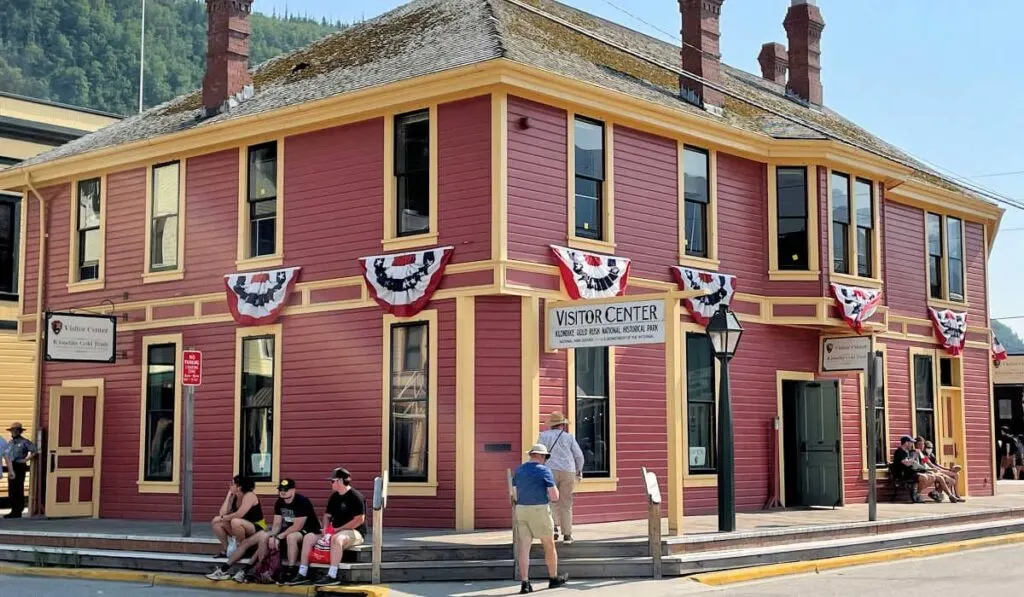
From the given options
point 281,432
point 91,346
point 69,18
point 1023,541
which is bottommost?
point 1023,541

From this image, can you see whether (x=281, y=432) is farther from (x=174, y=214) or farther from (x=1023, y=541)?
(x=1023, y=541)

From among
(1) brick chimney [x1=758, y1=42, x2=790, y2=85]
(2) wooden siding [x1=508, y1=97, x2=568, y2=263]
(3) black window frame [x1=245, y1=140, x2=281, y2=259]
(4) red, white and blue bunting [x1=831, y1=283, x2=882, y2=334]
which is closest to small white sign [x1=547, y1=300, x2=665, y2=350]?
(2) wooden siding [x1=508, y1=97, x2=568, y2=263]

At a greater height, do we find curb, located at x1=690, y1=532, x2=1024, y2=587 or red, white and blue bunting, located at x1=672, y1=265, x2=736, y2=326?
red, white and blue bunting, located at x1=672, y1=265, x2=736, y2=326

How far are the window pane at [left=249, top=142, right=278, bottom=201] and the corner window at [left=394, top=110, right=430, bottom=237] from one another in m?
2.74

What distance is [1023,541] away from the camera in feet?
73.4

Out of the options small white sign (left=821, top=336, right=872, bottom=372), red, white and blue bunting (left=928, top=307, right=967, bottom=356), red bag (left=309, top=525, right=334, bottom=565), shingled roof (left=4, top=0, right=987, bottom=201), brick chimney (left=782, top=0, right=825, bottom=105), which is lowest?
red bag (left=309, top=525, right=334, bottom=565)

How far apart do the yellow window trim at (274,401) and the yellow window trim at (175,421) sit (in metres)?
1.48

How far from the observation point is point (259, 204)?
2266cm

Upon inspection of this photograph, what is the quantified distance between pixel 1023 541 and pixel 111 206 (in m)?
17.3

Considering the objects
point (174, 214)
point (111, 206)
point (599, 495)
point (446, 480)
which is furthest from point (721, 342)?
point (111, 206)

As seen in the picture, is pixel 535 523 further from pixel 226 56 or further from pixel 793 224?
pixel 226 56

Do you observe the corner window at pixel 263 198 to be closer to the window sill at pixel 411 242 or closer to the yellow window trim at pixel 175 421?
the yellow window trim at pixel 175 421

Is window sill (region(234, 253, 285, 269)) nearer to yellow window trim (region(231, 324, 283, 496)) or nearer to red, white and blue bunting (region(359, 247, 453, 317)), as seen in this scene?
yellow window trim (region(231, 324, 283, 496))

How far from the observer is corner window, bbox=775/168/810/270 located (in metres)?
24.0
